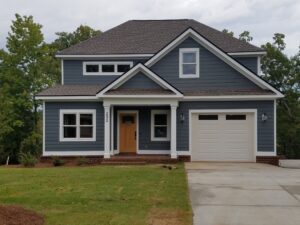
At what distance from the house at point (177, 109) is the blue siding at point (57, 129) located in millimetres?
48

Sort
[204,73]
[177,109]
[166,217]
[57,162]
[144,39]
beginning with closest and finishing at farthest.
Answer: [166,217]
[57,162]
[177,109]
[204,73]
[144,39]

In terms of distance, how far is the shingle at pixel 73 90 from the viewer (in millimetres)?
22281

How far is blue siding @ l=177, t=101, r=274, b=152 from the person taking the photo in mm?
21375

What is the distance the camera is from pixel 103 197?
10.6 meters

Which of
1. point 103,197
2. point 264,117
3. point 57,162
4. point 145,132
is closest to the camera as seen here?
point 103,197

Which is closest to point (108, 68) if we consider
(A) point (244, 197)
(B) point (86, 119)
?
(B) point (86, 119)

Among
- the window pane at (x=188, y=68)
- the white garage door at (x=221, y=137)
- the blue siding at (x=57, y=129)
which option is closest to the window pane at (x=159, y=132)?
the white garage door at (x=221, y=137)

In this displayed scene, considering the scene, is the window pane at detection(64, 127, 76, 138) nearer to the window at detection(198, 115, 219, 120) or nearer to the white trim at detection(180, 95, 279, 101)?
the white trim at detection(180, 95, 279, 101)

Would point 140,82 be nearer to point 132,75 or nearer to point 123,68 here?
point 132,75

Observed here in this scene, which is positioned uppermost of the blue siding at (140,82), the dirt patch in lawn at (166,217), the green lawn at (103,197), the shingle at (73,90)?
the blue siding at (140,82)

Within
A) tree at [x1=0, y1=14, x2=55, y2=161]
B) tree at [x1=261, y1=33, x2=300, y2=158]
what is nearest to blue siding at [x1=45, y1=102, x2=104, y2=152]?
tree at [x1=0, y1=14, x2=55, y2=161]

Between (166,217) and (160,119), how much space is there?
14.6 metres

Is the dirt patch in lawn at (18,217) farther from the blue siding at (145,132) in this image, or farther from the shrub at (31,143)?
the shrub at (31,143)

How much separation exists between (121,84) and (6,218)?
14.6m
